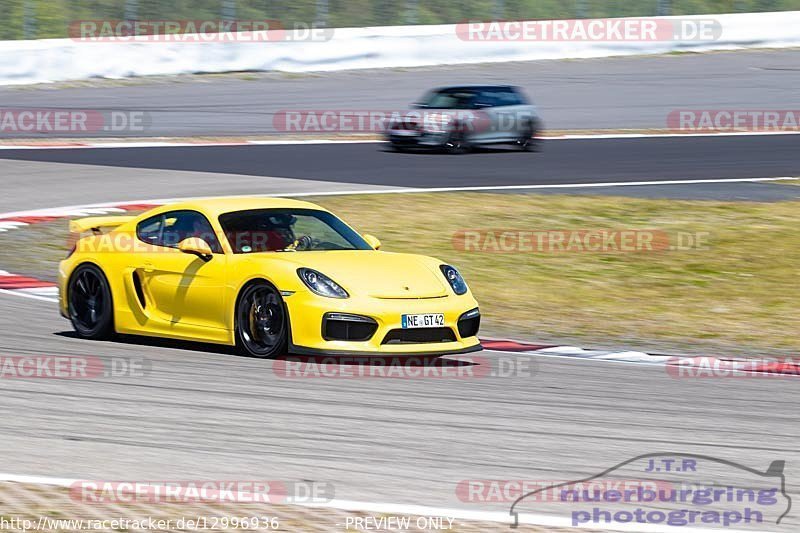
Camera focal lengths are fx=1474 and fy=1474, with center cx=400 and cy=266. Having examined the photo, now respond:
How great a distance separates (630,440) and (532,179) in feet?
47.0

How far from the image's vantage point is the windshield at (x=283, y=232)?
34.7ft

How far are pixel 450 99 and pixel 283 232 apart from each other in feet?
52.7

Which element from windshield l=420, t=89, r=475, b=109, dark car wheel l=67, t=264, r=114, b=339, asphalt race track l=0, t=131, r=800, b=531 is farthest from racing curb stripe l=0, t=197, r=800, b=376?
windshield l=420, t=89, r=475, b=109

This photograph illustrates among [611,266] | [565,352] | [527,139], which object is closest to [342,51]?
[527,139]

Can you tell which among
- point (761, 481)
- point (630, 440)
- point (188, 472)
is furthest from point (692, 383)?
point (188, 472)

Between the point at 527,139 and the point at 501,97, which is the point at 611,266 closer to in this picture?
the point at 527,139

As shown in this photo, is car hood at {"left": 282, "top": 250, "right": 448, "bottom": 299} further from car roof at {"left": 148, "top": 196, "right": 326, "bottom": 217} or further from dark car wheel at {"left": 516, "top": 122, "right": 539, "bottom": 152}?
dark car wheel at {"left": 516, "top": 122, "right": 539, "bottom": 152}

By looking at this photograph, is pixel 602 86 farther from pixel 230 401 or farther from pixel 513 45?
pixel 230 401

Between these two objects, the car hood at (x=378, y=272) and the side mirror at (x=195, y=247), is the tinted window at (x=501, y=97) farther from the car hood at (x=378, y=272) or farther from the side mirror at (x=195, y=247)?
the side mirror at (x=195, y=247)

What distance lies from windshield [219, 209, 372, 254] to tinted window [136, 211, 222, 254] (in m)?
0.15

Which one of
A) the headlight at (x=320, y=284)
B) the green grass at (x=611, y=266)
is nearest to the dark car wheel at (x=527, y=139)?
the green grass at (x=611, y=266)

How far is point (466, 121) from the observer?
1013 inches

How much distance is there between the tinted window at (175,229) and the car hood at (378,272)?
2.48ft

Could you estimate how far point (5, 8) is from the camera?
31391 millimetres
